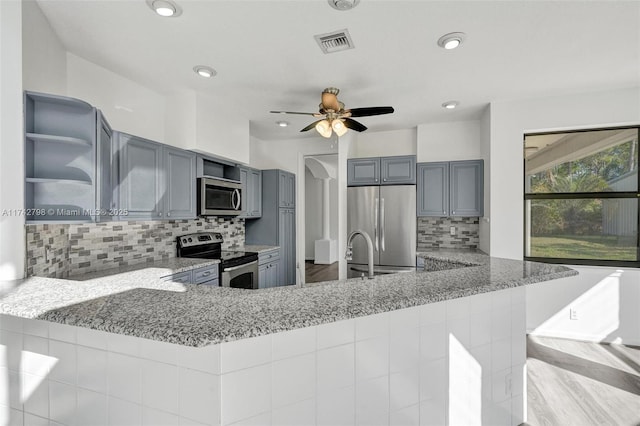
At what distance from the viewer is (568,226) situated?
3.55 m

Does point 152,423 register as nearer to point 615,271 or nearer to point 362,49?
point 362,49

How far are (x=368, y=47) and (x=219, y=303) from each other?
213cm

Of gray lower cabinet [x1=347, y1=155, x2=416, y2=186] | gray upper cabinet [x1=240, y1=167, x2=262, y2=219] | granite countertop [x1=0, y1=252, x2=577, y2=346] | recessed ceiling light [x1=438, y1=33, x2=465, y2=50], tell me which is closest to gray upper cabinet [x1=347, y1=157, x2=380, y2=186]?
gray lower cabinet [x1=347, y1=155, x2=416, y2=186]

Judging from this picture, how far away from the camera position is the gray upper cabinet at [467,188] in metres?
3.95

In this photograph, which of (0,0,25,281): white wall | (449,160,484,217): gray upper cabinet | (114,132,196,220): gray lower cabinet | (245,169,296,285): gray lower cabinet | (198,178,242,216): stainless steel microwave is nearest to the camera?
(0,0,25,281): white wall

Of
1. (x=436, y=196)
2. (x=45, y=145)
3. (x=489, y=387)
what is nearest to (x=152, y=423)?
(x=489, y=387)

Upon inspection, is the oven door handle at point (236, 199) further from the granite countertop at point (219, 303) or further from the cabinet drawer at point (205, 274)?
the granite countertop at point (219, 303)

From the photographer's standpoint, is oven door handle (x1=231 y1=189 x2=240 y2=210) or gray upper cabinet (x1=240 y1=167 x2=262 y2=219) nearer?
oven door handle (x1=231 y1=189 x2=240 y2=210)

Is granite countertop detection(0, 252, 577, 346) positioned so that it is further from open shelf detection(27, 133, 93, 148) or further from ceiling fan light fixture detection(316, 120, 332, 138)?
ceiling fan light fixture detection(316, 120, 332, 138)

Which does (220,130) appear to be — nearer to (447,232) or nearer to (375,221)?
(375,221)

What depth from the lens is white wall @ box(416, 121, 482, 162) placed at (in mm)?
4203

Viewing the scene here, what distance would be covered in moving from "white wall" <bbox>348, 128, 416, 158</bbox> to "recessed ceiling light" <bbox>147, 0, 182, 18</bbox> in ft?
9.48

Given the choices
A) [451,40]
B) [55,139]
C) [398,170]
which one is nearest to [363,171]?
[398,170]

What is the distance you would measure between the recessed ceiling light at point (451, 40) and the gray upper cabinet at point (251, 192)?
285cm
